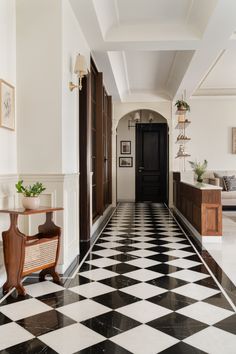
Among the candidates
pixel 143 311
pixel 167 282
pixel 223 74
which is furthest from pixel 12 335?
pixel 223 74

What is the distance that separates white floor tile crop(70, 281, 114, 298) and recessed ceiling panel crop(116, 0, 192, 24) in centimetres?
345

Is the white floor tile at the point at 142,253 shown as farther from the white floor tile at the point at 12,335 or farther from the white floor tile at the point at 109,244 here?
the white floor tile at the point at 12,335

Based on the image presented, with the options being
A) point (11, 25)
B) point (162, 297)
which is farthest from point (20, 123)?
point (162, 297)

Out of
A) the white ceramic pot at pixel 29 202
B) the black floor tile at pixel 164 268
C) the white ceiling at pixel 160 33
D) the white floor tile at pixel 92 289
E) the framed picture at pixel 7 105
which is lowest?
the black floor tile at pixel 164 268

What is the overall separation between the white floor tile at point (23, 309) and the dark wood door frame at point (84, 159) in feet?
7.75

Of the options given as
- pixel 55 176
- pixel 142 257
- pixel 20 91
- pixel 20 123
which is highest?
pixel 20 91

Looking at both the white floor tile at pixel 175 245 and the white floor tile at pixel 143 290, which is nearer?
the white floor tile at pixel 143 290

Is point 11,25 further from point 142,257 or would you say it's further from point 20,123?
point 142,257

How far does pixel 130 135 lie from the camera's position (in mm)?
11484

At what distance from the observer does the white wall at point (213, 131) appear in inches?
379

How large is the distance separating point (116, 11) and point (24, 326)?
4044 mm

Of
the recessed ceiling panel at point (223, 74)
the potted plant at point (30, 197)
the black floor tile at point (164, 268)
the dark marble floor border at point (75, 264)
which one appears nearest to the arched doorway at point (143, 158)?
the recessed ceiling panel at point (223, 74)

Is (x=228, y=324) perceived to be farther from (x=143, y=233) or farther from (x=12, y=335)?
(x=143, y=233)

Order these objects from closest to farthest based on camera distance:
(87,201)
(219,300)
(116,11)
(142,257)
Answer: (219,300) < (142,257) < (116,11) < (87,201)
